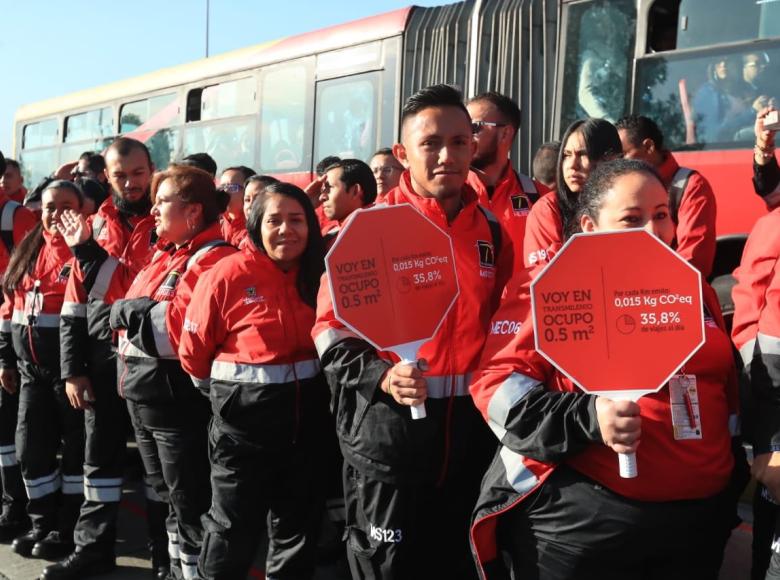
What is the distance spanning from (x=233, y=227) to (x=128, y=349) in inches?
77.0

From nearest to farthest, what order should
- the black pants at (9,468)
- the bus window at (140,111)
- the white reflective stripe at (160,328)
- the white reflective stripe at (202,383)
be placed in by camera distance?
1. the white reflective stripe at (202,383)
2. the white reflective stripe at (160,328)
3. the black pants at (9,468)
4. the bus window at (140,111)

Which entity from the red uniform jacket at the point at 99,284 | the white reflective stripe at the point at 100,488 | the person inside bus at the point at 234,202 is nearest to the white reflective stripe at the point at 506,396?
the red uniform jacket at the point at 99,284

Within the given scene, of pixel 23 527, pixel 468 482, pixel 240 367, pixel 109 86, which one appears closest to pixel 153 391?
pixel 240 367

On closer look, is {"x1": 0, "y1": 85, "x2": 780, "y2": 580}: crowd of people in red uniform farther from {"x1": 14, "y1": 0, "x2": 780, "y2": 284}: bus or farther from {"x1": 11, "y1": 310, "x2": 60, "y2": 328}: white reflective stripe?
{"x1": 14, "y1": 0, "x2": 780, "y2": 284}: bus

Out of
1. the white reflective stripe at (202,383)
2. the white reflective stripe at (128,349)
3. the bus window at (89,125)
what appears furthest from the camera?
the bus window at (89,125)

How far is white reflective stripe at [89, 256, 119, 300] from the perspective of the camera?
389 centimetres

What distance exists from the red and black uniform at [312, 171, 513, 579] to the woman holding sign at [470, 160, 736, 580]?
32cm

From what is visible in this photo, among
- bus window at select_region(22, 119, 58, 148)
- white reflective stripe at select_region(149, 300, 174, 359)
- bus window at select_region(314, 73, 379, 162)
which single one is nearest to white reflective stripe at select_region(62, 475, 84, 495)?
white reflective stripe at select_region(149, 300, 174, 359)

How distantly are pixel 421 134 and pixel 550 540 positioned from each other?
123cm

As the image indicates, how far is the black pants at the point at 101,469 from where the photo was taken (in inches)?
159

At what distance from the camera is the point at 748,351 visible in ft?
7.03

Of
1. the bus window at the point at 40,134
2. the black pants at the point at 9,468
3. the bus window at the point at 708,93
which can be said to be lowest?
the black pants at the point at 9,468

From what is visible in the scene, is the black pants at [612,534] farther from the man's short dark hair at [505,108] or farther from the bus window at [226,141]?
the bus window at [226,141]

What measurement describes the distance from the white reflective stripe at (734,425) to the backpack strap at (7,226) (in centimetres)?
460
